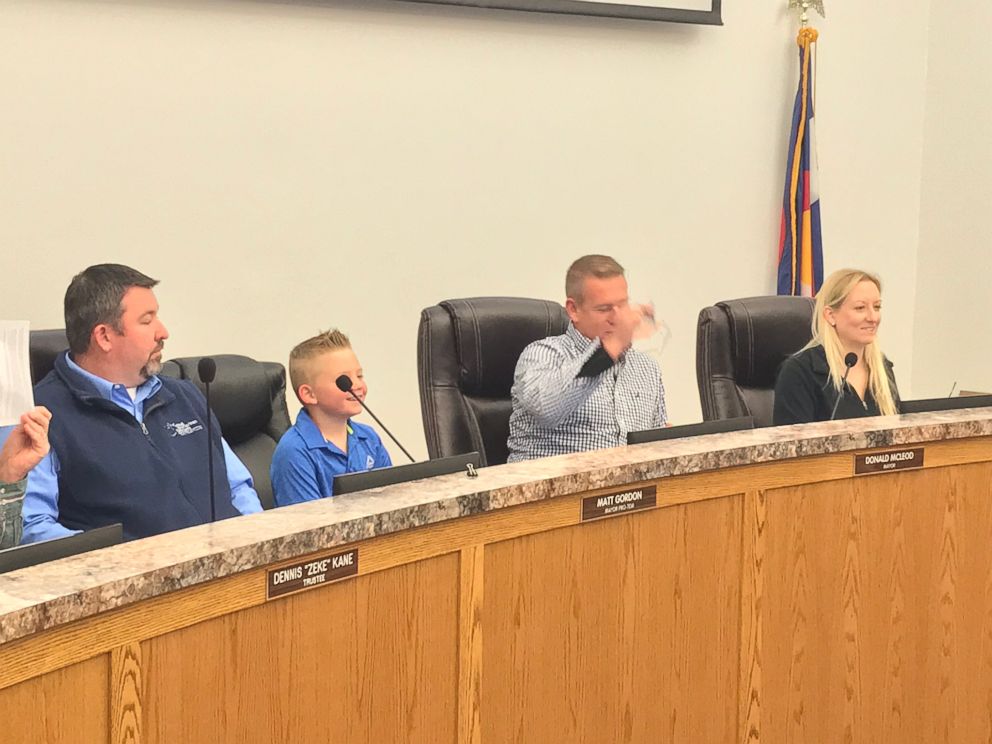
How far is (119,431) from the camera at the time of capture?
2377 mm

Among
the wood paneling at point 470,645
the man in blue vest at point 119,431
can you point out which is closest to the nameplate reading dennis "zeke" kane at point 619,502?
the wood paneling at point 470,645

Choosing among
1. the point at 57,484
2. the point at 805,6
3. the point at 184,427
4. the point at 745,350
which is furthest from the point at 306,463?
the point at 805,6

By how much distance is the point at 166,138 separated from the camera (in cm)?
372

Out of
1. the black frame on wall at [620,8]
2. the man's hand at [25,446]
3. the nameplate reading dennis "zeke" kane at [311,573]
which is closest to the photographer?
the nameplate reading dennis "zeke" kane at [311,573]

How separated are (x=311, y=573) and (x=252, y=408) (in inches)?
55.5

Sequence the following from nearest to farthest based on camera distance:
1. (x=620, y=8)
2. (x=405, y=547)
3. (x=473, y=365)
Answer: (x=405, y=547) < (x=473, y=365) < (x=620, y=8)

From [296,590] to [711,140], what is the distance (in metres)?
3.54

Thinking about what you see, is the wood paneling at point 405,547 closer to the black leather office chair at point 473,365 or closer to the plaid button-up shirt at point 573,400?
the plaid button-up shirt at point 573,400

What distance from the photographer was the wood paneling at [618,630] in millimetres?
1938

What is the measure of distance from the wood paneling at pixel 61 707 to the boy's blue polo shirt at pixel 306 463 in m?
1.22

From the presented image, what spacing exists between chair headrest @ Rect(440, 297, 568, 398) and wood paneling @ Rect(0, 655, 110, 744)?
1796mm

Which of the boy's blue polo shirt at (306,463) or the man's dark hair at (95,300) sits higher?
the man's dark hair at (95,300)

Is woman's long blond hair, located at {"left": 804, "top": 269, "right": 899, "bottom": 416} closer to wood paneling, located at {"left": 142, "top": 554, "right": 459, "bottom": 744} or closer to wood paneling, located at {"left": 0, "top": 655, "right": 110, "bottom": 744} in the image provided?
wood paneling, located at {"left": 142, "top": 554, "right": 459, "bottom": 744}

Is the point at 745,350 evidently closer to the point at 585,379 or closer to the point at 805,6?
the point at 585,379
